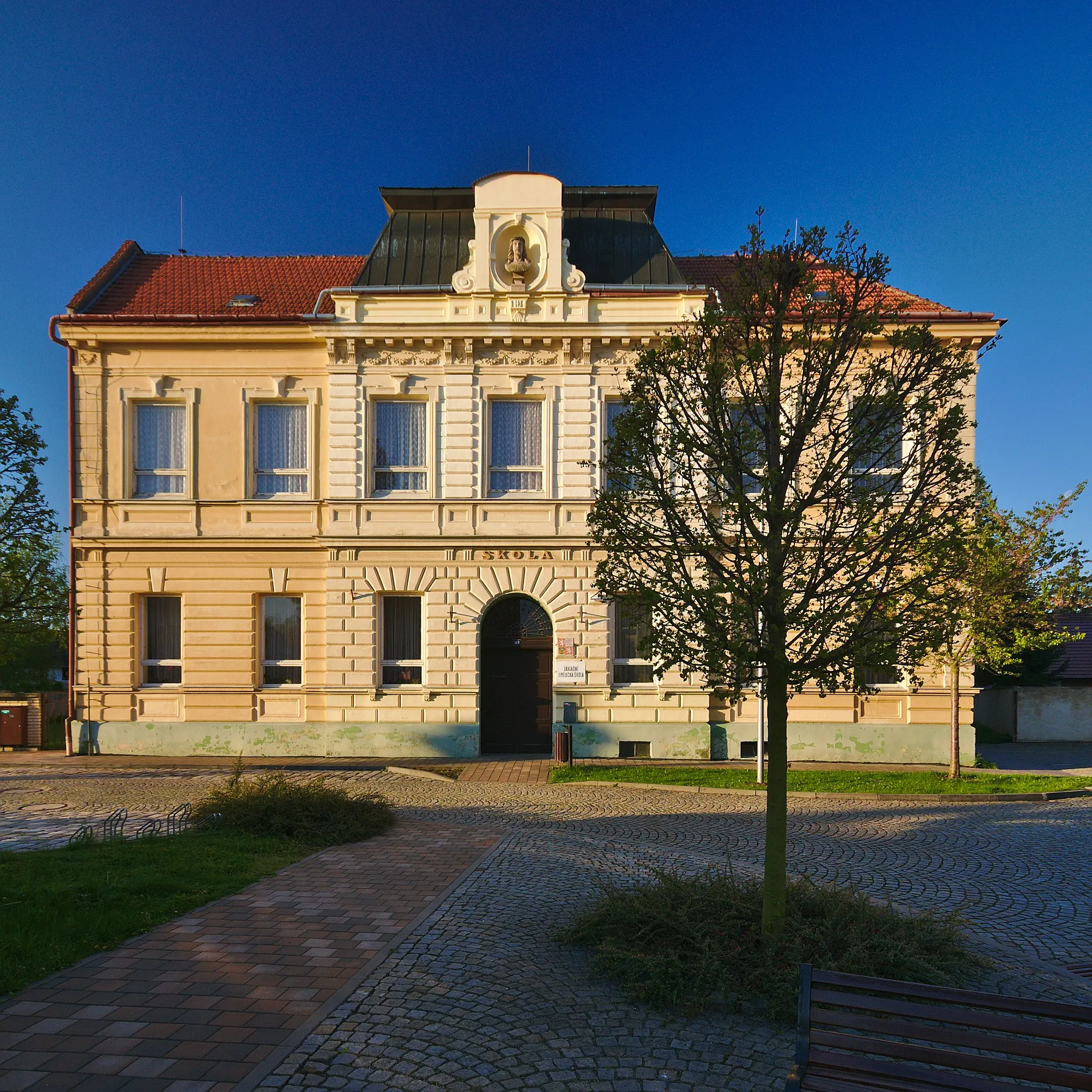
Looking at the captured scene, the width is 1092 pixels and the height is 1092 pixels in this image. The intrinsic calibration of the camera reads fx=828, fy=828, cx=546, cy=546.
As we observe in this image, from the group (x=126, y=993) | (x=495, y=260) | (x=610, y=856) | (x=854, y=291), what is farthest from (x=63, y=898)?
(x=495, y=260)

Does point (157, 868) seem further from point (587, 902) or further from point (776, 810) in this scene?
point (776, 810)

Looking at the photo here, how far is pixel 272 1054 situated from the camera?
4422 millimetres

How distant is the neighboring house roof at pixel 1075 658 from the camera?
23.8m

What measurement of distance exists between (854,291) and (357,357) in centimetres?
1344

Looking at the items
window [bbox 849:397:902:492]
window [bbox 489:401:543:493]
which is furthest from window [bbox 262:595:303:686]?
window [bbox 849:397:902:492]

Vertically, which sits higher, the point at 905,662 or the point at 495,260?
the point at 495,260

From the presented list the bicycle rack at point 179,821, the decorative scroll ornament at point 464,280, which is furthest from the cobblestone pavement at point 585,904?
the decorative scroll ornament at point 464,280

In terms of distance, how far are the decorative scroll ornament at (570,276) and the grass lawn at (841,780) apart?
10031 millimetres

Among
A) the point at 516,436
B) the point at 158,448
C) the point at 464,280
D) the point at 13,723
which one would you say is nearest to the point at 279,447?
the point at 158,448

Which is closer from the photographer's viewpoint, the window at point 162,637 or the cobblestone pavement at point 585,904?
the cobblestone pavement at point 585,904

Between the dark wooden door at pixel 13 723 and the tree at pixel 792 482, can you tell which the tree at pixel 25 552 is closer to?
the dark wooden door at pixel 13 723

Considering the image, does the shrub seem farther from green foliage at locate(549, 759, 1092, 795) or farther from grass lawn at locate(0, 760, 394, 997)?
green foliage at locate(549, 759, 1092, 795)

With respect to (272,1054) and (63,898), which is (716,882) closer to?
(272,1054)

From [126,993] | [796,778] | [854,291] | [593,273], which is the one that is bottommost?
[796,778]
